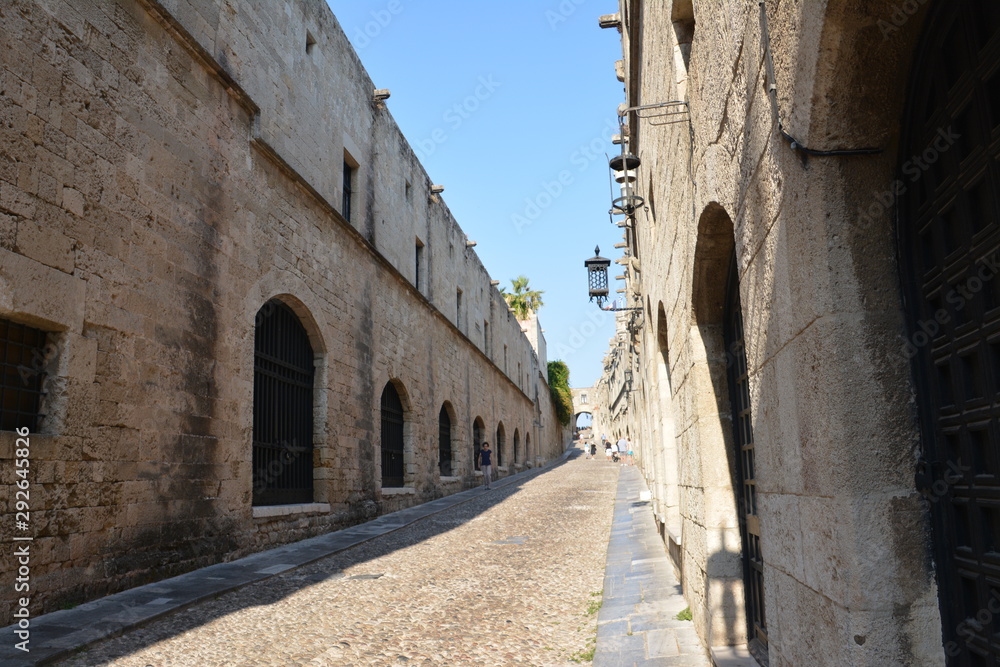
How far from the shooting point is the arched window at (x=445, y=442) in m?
18.3

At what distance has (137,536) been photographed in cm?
613

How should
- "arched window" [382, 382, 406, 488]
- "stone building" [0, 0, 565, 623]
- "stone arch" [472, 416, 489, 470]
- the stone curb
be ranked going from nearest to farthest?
1. the stone curb
2. "stone building" [0, 0, 565, 623]
3. "arched window" [382, 382, 406, 488]
4. "stone arch" [472, 416, 489, 470]

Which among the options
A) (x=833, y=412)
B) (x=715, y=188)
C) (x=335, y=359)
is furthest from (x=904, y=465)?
(x=335, y=359)

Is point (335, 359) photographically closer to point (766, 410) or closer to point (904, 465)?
point (766, 410)

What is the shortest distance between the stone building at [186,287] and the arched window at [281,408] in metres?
0.04

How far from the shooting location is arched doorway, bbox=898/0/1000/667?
1594mm

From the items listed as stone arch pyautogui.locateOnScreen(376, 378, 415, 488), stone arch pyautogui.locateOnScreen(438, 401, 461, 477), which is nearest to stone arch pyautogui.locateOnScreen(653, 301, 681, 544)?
stone arch pyautogui.locateOnScreen(376, 378, 415, 488)

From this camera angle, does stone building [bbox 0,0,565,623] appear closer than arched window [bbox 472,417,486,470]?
Yes

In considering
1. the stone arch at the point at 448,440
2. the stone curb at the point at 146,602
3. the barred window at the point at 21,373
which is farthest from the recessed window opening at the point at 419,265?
the barred window at the point at 21,373

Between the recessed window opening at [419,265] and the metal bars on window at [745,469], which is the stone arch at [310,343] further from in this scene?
the recessed window opening at [419,265]

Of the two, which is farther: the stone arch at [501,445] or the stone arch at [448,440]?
the stone arch at [501,445]

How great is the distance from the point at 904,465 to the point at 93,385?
19.3 feet

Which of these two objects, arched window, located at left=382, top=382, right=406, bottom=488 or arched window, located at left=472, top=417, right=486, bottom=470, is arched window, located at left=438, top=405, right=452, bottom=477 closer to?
arched window, located at left=472, top=417, right=486, bottom=470

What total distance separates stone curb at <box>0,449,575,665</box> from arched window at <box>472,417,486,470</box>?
502 inches
